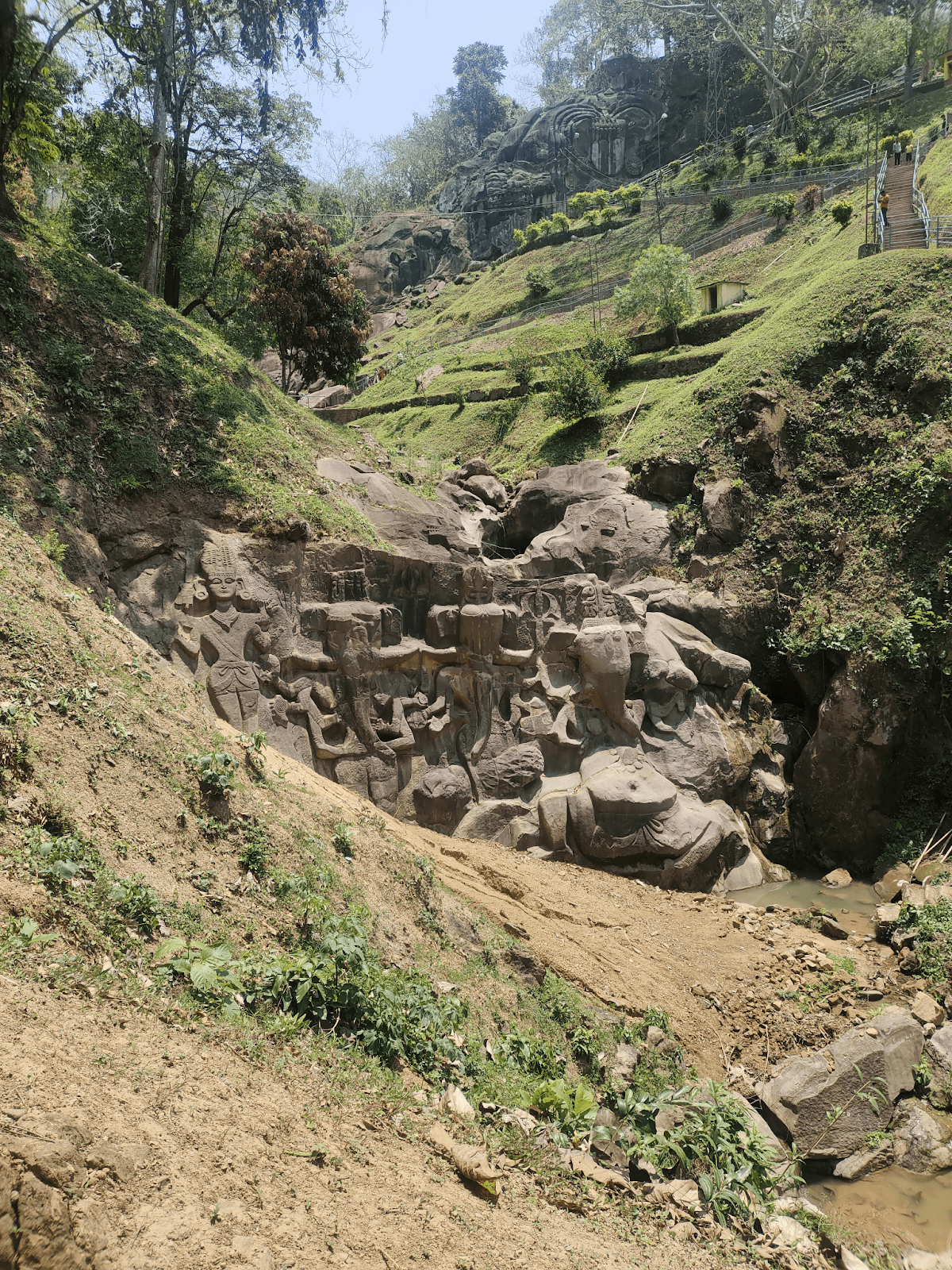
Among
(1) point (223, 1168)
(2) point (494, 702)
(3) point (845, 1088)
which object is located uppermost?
(2) point (494, 702)

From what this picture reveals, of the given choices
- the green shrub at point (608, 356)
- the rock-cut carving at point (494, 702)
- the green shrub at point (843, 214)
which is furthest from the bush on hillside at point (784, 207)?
the rock-cut carving at point (494, 702)

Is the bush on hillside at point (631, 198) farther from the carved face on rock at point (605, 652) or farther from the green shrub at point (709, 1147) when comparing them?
the green shrub at point (709, 1147)

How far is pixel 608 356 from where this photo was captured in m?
26.5

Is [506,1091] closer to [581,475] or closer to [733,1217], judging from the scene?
[733,1217]

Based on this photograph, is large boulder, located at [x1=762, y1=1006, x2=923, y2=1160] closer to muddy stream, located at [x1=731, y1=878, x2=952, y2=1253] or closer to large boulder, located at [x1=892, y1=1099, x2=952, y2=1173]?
large boulder, located at [x1=892, y1=1099, x2=952, y2=1173]

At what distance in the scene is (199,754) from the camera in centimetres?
635

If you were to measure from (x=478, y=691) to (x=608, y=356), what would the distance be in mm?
18224

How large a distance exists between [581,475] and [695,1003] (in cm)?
1448

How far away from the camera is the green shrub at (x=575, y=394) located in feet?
79.7

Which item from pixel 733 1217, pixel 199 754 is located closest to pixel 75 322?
pixel 199 754

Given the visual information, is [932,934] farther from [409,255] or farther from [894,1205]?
[409,255]

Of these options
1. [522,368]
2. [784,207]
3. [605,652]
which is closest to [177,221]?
[522,368]

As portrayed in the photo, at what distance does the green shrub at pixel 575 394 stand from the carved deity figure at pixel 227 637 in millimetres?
16291

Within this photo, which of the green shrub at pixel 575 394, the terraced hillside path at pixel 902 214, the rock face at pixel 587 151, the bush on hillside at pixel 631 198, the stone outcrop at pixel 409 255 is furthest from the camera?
the rock face at pixel 587 151
